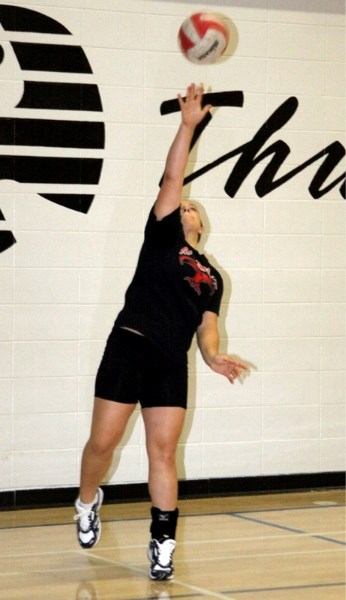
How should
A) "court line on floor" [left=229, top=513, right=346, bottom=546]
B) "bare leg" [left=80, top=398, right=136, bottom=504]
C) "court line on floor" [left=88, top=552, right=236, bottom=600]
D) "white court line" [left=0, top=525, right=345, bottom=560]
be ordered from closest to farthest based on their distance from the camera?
"court line on floor" [left=88, top=552, right=236, bottom=600] → "bare leg" [left=80, top=398, right=136, bottom=504] → "white court line" [left=0, top=525, right=345, bottom=560] → "court line on floor" [left=229, top=513, right=346, bottom=546]

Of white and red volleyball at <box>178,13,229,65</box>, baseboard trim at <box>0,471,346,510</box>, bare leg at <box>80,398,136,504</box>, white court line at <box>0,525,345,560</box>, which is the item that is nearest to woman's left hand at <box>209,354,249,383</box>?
bare leg at <box>80,398,136,504</box>

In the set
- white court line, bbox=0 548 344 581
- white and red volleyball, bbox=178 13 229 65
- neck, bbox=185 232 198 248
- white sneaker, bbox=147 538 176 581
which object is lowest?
white court line, bbox=0 548 344 581

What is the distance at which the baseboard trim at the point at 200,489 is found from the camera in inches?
266

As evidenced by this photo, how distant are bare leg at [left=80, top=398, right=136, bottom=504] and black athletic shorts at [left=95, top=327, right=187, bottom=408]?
40mm

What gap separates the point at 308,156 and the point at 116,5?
167 cm

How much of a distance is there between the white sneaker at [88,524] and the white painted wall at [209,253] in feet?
5.78

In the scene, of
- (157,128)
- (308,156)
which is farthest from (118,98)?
(308,156)

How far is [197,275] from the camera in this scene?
189 inches

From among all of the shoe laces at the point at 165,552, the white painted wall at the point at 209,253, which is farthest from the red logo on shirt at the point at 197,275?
the white painted wall at the point at 209,253

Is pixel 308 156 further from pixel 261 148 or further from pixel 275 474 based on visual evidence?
pixel 275 474

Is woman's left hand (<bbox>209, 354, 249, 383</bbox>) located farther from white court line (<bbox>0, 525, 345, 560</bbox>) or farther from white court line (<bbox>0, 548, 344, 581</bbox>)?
white court line (<bbox>0, 525, 345, 560</bbox>)

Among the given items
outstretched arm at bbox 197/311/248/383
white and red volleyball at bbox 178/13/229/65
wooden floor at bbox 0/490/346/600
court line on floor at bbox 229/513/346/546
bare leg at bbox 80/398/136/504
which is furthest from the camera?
court line on floor at bbox 229/513/346/546

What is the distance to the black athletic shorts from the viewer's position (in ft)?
15.6

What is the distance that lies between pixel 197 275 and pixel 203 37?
3.63 feet
